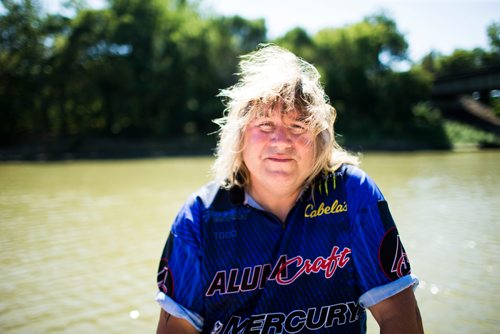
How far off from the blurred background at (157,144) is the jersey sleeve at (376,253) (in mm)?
2374

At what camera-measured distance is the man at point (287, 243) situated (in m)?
1.98

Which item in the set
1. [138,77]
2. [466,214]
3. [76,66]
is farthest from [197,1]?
[466,214]

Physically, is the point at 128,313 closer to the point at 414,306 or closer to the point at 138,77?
the point at 414,306

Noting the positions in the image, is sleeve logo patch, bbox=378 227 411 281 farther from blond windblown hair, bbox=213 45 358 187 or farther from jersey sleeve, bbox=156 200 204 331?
jersey sleeve, bbox=156 200 204 331

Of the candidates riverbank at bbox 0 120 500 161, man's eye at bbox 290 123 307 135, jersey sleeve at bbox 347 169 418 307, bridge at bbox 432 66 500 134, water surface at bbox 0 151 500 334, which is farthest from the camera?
bridge at bbox 432 66 500 134

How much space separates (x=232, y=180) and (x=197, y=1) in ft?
163

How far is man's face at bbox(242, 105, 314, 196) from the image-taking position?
2.12m

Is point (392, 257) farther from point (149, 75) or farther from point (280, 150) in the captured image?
point (149, 75)

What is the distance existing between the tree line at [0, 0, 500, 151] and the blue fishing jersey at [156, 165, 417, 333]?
34.7 m

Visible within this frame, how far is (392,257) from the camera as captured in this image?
1.96m

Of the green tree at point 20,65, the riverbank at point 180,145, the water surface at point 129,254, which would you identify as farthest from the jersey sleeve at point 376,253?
the green tree at point 20,65

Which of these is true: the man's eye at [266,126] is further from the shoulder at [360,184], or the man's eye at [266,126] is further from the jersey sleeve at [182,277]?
the jersey sleeve at [182,277]

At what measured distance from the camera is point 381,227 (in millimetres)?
1985

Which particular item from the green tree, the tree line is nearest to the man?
the tree line
